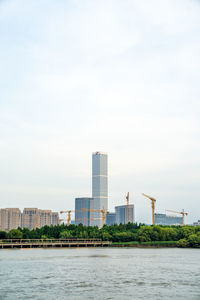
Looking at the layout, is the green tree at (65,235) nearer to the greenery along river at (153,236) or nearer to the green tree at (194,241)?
the greenery along river at (153,236)

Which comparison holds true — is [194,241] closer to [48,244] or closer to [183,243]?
[183,243]

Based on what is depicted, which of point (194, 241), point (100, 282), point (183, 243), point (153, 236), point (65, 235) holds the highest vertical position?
point (153, 236)

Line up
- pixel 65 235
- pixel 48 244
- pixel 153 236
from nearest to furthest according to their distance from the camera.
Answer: pixel 48 244, pixel 153 236, pixel 65 235

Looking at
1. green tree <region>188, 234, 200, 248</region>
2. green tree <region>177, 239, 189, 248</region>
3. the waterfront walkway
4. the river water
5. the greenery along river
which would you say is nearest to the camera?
the river water

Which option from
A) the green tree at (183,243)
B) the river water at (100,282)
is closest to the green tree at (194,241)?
the green tree at (183,243)

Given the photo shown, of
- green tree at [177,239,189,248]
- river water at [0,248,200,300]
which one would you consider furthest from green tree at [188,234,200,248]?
river water at [0,248,200,300]

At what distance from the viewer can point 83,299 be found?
47281 mm

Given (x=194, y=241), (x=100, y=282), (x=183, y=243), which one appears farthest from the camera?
(x=183, y=243)

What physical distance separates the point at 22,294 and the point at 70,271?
2419 cm

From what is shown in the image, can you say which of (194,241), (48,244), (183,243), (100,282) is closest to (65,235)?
(48,244)

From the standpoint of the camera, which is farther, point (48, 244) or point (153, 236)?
point (153, 236)

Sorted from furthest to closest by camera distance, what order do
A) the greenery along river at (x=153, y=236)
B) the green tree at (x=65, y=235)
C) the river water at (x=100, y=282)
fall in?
1. the green tree at (x=65, y=235)
2. the greenery along river at (x=153, y=236)
3. the river water at (x=100, y=282)

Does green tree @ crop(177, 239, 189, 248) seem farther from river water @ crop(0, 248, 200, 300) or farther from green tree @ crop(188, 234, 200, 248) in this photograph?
river water @ crop(0, 248, 200, 300)

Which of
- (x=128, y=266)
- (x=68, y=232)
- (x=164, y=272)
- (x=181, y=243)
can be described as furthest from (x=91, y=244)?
(x=164, y=272)
